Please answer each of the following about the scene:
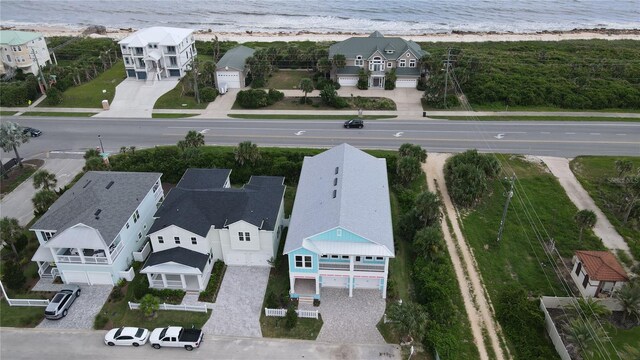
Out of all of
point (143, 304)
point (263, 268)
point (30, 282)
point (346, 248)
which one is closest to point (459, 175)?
point (346, 248)

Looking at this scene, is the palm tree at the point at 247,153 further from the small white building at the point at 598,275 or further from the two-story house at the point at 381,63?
the small white building at the point at 598,275

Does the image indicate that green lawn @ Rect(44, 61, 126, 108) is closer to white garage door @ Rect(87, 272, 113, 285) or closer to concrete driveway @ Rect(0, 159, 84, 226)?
concrete driveway @ Rect(0, 159, 84, 226)

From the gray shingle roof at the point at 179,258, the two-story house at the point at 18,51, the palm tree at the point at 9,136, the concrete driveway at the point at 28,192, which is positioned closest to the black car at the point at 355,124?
the gray shingle roof at the point at 179,258

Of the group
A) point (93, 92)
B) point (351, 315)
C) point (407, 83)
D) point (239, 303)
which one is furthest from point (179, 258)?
point (93, 92)

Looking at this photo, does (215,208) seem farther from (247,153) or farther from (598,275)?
(598,275)

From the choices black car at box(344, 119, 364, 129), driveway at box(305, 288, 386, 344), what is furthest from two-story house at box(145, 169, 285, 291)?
black car at box(344, 119, 364, 129)
